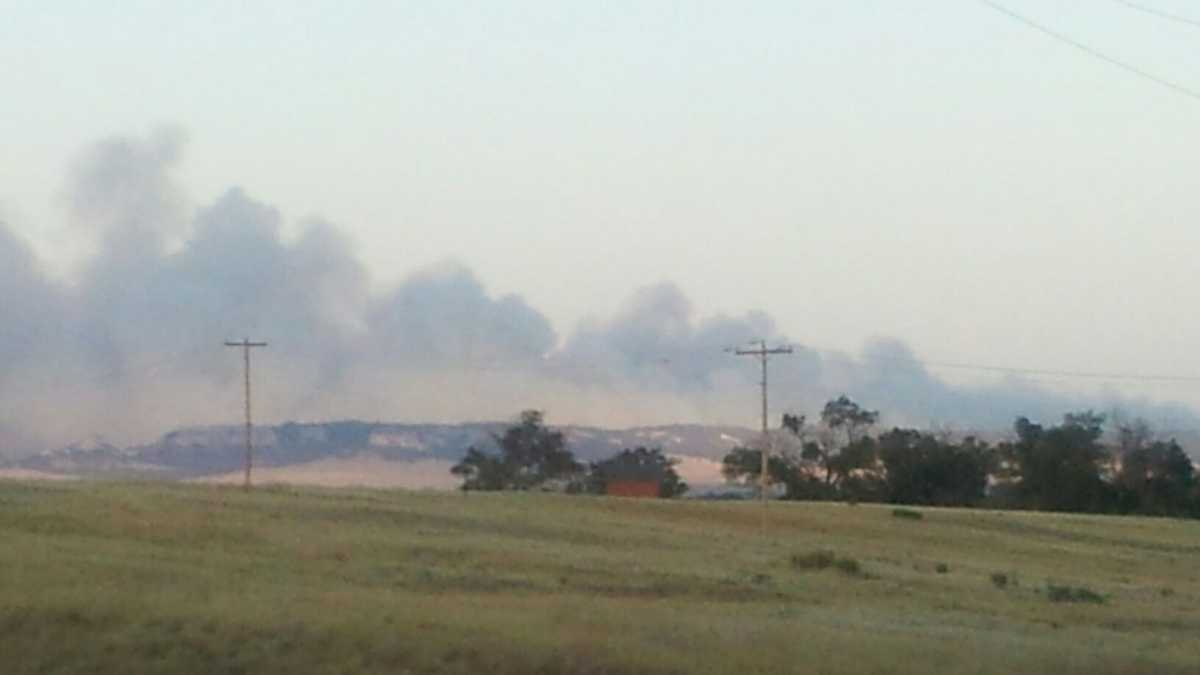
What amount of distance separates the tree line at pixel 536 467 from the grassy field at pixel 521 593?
75.5 m

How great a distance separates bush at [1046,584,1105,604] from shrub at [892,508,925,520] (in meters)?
38.3

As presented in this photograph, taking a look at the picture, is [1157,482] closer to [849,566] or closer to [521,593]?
[849,566]

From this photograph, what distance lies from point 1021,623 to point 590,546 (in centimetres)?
2228

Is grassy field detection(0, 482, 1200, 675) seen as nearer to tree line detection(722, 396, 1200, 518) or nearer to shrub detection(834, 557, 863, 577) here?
shrub detection(834, 557, 863, 577)

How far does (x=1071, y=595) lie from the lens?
47.3m

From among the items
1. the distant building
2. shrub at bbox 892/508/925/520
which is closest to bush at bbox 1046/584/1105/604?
shrub at bbox 892/508/925/520

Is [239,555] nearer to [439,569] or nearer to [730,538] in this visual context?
[439,569]

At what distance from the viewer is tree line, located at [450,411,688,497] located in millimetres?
155625

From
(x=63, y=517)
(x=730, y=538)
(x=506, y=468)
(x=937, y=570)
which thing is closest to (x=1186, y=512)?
(x=506, y=468)

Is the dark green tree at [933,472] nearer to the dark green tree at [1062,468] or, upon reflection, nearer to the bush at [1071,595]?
the dark green tree at [1062,468]

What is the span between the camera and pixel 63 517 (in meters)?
51.6

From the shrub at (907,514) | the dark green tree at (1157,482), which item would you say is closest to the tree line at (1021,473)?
the dark green tree at (1157,482)

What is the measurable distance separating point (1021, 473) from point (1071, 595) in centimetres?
9329

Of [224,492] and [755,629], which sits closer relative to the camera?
[755,629]
